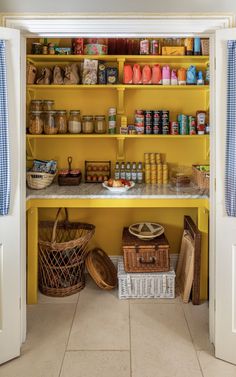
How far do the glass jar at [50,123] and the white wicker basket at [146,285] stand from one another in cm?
139

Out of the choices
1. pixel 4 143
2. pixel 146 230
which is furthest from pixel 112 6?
pixel 146 230

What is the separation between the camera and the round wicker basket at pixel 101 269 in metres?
3.43

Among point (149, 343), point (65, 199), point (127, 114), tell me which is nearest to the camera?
point (149, 343)

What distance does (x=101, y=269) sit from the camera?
143 inches

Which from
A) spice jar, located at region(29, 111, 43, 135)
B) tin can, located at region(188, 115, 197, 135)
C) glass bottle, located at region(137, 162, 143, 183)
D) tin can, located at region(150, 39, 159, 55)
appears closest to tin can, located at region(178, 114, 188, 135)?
tin can, located at region(188, 115, 197, 135)

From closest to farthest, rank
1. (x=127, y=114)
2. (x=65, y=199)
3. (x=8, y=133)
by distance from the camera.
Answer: (x=8, y=133) → (x=65, y=199) → (x=127, y=114)

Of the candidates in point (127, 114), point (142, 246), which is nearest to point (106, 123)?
point (127, 114)

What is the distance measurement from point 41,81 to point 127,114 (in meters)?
0.85

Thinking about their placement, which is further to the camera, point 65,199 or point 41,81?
point 41,81

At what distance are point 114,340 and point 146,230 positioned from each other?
120 centimetres

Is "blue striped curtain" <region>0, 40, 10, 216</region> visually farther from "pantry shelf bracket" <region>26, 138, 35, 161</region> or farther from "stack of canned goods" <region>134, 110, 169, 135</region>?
"stack of canned goods" <region>134, 110, 169, 135</region>

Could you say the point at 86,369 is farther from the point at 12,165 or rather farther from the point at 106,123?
the point at 106,123

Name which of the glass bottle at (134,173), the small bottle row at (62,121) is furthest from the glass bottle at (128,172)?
the small bottle row at (62,121)

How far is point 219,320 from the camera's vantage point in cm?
247
